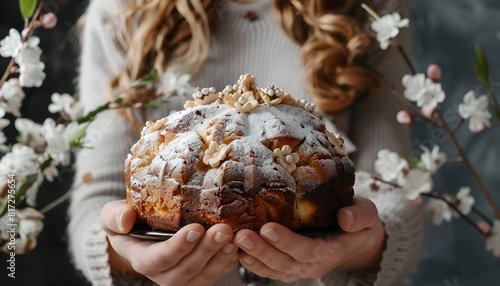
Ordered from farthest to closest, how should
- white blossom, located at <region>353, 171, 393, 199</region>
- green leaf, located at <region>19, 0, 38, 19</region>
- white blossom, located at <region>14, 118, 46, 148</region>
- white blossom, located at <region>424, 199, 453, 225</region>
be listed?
white blossom, located at <region>424, 199, 453, 225</region>, white blossom, located at <region>353, 171, 393, 199</region>, white blossom, located at <region>14, 118, 46, 148</region>, green leaf, located at <region>19, 0, 38, 19</region>

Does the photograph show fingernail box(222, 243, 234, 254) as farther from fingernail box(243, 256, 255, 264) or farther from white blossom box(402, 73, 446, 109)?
white blossom box(402, 73, 446, 109)

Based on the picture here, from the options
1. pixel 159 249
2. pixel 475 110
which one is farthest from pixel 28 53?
pixel 475 110

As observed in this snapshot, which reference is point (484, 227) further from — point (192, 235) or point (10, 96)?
point (10, 96)

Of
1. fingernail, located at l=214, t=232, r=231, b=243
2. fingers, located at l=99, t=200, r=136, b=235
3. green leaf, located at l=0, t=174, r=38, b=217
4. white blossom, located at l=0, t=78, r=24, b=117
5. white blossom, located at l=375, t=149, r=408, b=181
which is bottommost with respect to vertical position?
white blossom, located at l=375, t=149, r=408, b=181

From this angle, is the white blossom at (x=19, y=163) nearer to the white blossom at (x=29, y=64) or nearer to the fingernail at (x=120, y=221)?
the white blossom at (x=29, y=64)

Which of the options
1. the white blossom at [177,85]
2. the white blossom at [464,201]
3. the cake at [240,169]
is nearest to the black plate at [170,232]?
the cake at [240,169]

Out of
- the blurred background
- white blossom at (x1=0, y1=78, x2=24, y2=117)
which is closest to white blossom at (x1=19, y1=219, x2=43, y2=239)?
white blossom at (x1=0, y1=78, x2=24, y2=117)

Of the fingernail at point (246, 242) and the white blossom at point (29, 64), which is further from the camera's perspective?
the white blossom at point (29, 64)
